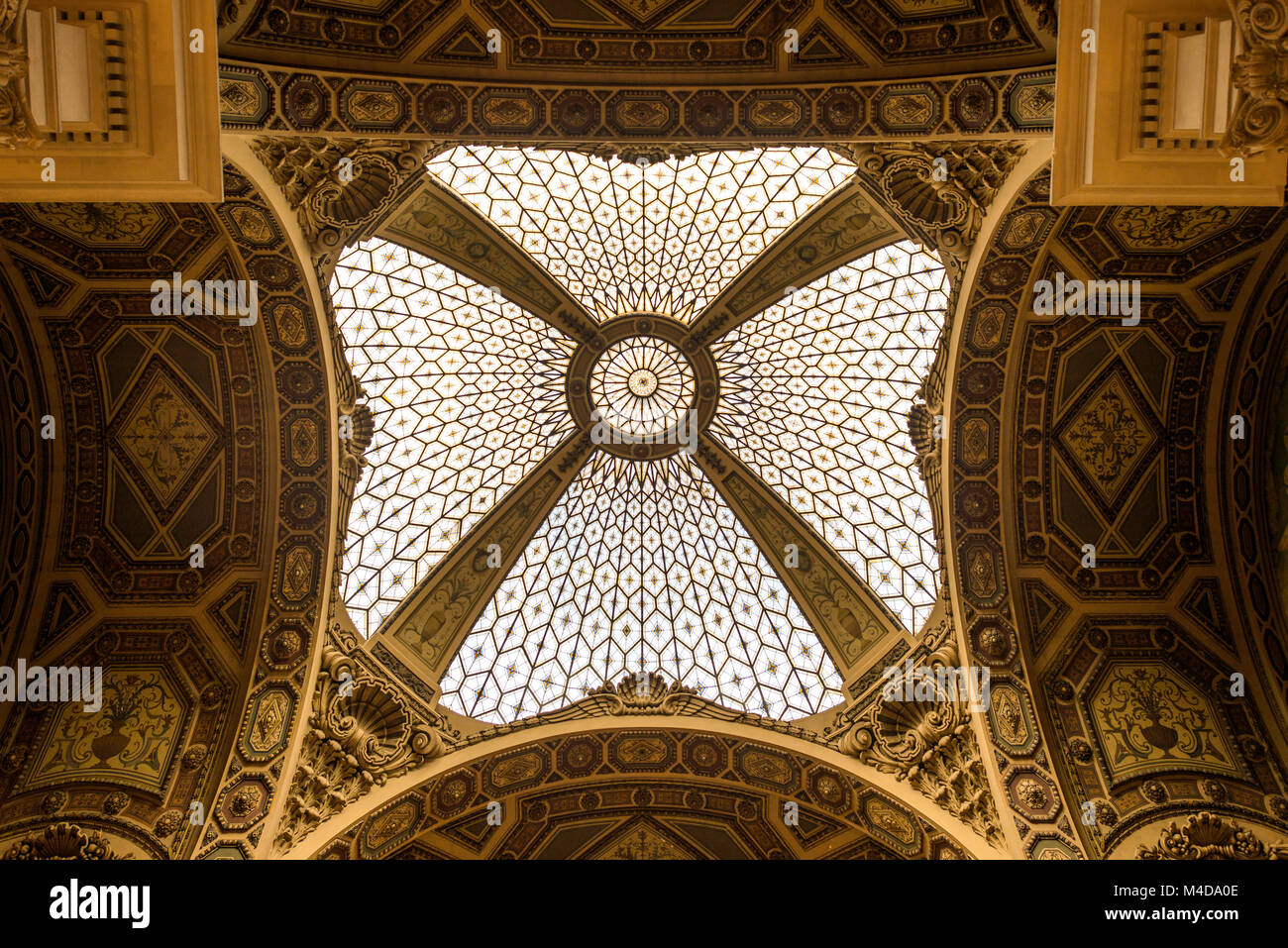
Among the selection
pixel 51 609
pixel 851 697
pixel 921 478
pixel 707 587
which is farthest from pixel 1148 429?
pixel 51 609

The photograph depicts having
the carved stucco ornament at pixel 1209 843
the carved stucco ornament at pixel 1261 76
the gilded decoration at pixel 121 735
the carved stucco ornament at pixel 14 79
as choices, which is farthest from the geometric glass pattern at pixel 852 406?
the carved stucco ornament at pixel 14 79

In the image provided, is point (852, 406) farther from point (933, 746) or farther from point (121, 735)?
point (121, 735)

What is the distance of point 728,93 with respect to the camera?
1297cm

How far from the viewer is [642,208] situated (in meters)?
18.7

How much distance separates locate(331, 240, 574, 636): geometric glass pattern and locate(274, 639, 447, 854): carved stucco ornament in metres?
1.20

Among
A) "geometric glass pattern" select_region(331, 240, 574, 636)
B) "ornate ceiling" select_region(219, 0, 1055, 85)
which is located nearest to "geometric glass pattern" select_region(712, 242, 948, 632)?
"geometric glass pattern" select_region(331, 240, 574, 636)

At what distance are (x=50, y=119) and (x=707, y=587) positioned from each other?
566 inches

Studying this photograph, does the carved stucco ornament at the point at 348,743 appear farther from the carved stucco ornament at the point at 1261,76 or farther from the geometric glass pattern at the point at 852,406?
the carved stucco ornament at the point at 1261,76

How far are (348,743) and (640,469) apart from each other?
7.69 metres

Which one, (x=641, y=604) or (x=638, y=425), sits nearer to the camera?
(x=638, y=425)

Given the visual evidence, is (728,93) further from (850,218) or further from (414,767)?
(414,767)

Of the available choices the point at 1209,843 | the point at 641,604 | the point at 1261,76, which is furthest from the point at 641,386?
the point at 1261,76

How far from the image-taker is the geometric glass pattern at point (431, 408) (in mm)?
18531

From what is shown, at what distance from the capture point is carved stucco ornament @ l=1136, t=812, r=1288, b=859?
13.7 meters
